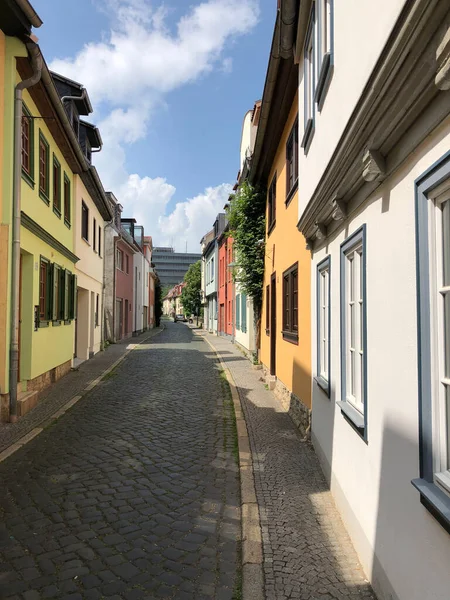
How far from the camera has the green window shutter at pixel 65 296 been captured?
39.8 ft

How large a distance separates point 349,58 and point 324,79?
1078mm

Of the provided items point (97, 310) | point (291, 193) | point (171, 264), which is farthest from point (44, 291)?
point (171, 264)

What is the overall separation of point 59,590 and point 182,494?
5.92 ft

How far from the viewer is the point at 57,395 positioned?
10.0m

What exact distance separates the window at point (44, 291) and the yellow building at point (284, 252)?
199 inches

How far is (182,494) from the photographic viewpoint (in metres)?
4.72

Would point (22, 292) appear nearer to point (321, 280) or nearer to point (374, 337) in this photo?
point (321, 280)

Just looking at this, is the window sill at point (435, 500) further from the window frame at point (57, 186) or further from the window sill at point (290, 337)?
the window frame at point (57, 186)

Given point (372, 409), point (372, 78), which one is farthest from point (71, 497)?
point (372, 78)

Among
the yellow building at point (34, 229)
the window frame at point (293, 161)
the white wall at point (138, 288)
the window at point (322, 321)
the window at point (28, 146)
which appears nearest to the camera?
the window at point (322, 321)

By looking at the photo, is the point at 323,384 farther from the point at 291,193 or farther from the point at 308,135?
the point at 291,193

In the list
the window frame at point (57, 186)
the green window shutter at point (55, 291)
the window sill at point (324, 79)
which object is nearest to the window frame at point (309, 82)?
the window sill at point (324, 79)

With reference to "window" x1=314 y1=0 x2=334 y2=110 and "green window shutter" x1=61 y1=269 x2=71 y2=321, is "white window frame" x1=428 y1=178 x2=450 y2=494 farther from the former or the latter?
"green window shutter" x1=61 y1=269 x2=71 y2=321

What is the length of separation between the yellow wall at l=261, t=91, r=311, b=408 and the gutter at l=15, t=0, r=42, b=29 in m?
4.33
